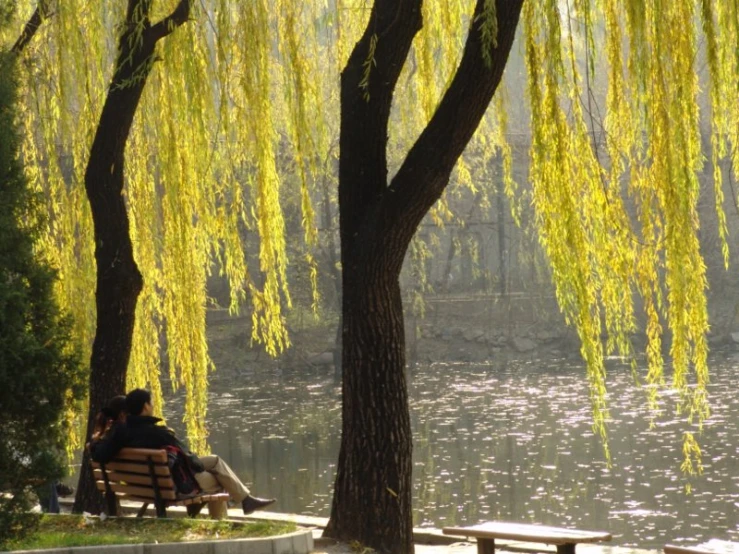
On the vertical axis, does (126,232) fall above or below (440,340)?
above

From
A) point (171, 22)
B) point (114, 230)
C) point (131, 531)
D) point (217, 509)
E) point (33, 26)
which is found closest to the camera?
point (131, 531)

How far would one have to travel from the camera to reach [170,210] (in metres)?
9.97

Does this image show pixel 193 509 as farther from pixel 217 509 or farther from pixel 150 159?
pixel 150 159

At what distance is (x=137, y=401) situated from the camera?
302 inches

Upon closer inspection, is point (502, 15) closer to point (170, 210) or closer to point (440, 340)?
point (170, 210)

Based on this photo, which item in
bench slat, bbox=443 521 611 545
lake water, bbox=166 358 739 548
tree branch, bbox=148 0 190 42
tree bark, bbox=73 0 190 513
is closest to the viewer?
bench slat, bbox=443 521 611 545

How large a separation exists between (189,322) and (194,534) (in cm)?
378

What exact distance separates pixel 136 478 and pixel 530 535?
7.86 feet

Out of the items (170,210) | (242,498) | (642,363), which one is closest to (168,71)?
(170,210)

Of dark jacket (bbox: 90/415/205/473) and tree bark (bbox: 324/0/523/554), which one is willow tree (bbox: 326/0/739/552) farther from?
dark jacket (bbox: 90/415/205/473)

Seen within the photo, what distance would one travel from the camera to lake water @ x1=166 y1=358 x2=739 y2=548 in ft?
44.1

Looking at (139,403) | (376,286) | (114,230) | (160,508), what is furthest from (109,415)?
(376,286)

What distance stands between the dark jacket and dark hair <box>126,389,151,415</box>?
0.22ft

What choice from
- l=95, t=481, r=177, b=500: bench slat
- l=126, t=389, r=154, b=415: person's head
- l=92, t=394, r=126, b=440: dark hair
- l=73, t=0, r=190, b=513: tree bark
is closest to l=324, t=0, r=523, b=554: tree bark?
l=95, t=481, r=177, b=500: bench slat
